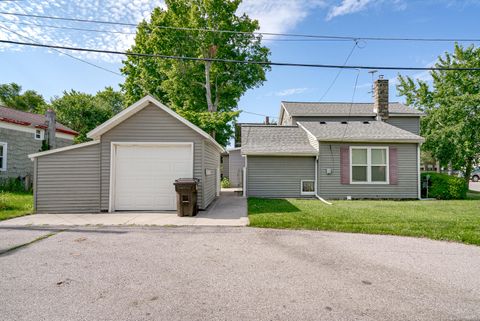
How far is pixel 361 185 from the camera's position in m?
13.0

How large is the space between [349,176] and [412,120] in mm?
11926

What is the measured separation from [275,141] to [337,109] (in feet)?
33.0

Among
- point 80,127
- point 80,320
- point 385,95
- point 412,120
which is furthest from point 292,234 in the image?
point 80,127

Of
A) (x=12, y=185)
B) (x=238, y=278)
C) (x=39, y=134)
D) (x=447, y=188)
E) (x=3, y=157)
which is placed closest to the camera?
(x=238, y=278)

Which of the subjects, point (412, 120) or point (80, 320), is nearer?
point (80, 320)

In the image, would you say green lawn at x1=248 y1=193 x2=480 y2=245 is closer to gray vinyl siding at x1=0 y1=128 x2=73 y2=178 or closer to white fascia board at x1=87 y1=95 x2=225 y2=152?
white fascia board at x1=87 y1=95 x2=225 y2=152

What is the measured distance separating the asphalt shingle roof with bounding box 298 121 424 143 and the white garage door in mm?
6836

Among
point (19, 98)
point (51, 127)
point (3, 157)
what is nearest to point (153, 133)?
point (51, 127)

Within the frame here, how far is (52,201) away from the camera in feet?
29.8

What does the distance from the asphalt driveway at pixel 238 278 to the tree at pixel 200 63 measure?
1617 centimetres

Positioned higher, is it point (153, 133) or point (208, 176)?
point (153, 133)

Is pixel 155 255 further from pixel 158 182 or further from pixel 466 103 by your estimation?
pixel 466 103

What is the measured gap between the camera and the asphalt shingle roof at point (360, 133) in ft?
41.8

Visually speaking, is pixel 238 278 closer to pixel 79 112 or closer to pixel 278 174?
pixel 278 174
